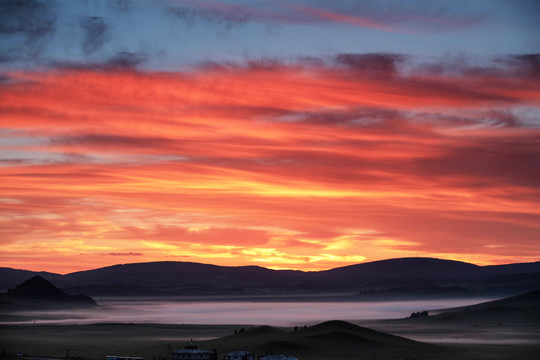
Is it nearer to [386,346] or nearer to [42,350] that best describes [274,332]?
[386,346]

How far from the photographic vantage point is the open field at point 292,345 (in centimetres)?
9719

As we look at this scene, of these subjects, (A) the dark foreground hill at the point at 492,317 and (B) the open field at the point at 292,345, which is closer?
(B) the open field at the point at 292,345

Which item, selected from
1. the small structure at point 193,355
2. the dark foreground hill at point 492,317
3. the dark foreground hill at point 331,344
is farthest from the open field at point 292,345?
the dark foreground hill at point 492,317

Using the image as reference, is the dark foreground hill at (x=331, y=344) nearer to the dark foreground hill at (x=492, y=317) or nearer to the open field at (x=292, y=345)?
the open field at (x=292, y=345)

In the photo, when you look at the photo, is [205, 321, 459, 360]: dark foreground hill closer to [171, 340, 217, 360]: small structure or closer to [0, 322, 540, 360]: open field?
[0, 322, 540, 360]: open field

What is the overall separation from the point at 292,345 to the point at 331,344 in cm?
640

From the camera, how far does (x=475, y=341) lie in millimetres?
115750

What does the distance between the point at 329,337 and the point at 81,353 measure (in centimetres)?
3108

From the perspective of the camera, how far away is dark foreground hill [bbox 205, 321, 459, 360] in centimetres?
9762

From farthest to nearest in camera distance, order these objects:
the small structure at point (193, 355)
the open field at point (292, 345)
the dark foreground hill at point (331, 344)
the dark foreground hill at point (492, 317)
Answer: the dark foreground hill at point (492, 317) → the dark foreground hill at point (331, 344) → the open field at point (292, 345) → the small structure at point (193, 355)

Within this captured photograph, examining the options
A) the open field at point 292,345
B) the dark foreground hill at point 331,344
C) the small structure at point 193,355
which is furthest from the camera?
the dark foreground hill at point 331,344

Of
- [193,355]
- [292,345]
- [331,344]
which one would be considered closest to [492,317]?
[331,344]

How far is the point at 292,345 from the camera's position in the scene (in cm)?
10131

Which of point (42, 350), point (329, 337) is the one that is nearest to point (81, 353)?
point (42, 350)
